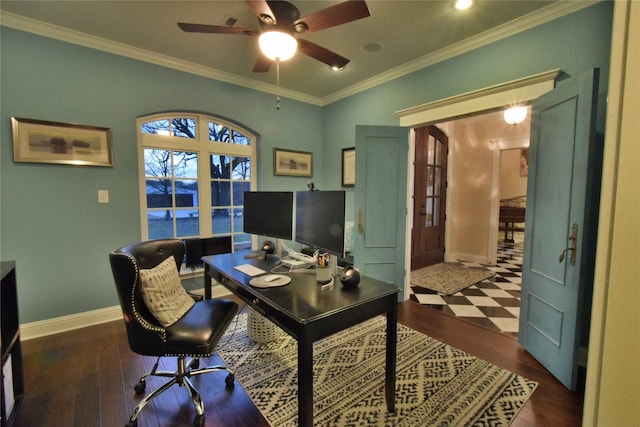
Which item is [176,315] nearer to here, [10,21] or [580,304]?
[580,304]

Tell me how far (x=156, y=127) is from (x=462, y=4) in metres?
3.17

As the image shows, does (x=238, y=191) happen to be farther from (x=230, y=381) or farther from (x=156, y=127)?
(x=230, y=381)

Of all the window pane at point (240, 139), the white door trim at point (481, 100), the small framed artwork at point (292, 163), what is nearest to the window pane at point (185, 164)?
the window pane at point (240, 139)

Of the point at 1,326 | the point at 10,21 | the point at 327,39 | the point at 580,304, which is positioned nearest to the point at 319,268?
the point at 580,304

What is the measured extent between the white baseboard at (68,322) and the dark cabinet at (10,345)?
99 cm

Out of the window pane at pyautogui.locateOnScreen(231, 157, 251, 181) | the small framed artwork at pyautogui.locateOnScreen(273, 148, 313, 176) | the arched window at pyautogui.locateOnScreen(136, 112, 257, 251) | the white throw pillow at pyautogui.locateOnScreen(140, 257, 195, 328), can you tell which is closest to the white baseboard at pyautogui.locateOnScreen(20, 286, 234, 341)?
the arched window at pyautogui.locateOnScreen(136, 112, 257, 251)

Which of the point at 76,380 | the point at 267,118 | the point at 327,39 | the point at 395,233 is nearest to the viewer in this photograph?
the point at 76,380

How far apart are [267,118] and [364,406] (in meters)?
3.46

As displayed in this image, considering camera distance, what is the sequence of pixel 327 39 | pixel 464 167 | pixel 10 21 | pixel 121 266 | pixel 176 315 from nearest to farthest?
1. pixel 121 266
2. pixel 176 315
3. pixel 10 21
4. pixel 327 39
5. pixel 464 167

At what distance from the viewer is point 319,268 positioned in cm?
168

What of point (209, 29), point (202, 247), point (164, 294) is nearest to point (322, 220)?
point (164, 294)

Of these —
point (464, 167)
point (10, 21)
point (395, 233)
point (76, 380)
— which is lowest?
point (76, 380)

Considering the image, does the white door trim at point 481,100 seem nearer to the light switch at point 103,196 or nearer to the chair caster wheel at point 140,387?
the light switch at point 103,196

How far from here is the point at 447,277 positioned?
4.33 meters
